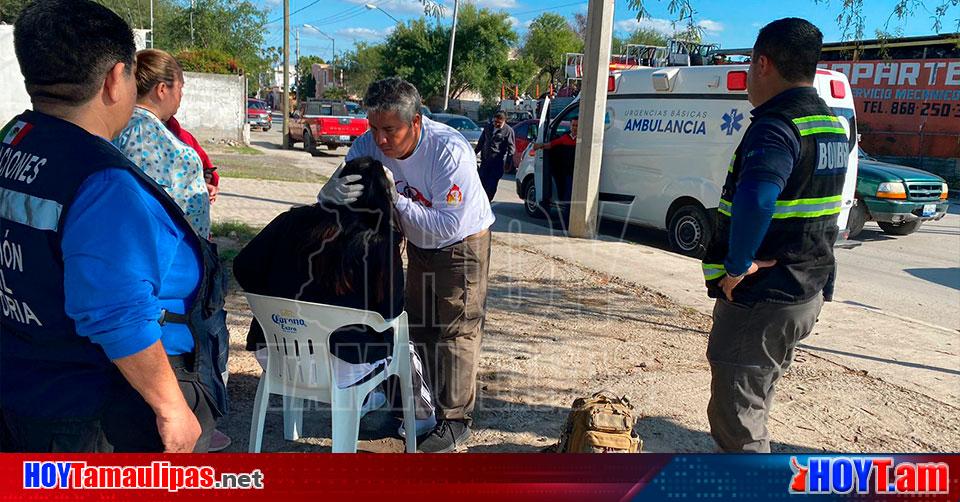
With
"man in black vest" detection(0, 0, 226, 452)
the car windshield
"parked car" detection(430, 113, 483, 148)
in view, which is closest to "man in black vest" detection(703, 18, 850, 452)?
"man in black vest" detection(0, 0, 226, 452)

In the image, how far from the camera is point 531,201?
453 inches

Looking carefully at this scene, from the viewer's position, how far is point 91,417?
1704 millimetres

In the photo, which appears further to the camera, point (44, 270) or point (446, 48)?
point (446, 48)

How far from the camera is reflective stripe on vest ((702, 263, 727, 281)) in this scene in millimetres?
2748

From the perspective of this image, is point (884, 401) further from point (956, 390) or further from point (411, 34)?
point (411, 34)

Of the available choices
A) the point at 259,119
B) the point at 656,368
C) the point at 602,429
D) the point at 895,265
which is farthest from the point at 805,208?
the point at 259,119

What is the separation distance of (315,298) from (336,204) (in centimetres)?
43

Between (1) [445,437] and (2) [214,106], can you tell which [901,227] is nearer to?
(1) [445,437]

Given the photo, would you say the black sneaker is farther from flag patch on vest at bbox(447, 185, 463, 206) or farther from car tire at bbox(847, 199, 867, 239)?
car tire at bbox(847, 199, 867, 239)

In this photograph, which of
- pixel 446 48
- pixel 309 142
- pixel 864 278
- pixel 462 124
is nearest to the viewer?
pixel 864 278

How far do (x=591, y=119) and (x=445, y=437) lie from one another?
641 cm

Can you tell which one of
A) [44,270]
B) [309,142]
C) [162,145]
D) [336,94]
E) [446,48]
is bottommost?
[309,142]

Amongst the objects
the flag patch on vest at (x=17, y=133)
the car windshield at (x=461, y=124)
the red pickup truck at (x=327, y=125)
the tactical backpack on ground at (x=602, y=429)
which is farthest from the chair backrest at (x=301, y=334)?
the car windshield at (x=461, y=124)

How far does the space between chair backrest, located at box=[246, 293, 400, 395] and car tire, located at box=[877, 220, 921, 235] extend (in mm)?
10574
